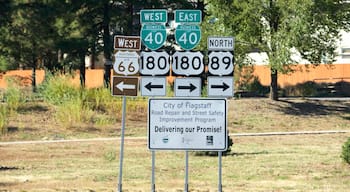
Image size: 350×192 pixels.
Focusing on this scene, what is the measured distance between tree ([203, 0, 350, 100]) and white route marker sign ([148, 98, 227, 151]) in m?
20.2

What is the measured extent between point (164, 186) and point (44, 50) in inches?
983

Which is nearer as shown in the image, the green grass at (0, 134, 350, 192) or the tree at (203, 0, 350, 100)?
the green grass at (0, 134, 350, 192)

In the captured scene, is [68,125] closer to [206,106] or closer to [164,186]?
[164,186]

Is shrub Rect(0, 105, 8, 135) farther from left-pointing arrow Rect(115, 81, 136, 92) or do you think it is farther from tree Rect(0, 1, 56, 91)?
left-pointing arrow Rect(115, 81, 136, 92)

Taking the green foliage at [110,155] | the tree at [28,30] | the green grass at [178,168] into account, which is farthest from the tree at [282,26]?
the green foliage at [110,155]

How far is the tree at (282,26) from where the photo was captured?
31547mm

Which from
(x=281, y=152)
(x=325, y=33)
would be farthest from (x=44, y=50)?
(x=281, y=152)

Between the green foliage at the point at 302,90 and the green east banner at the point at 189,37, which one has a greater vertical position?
the green east banner at the point at 189,37

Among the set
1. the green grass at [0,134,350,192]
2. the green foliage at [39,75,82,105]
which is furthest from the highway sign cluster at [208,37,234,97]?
the green foliage at [39,75,82,105]

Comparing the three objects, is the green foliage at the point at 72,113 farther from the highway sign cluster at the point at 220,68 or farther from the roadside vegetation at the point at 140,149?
the highway sign cluster at the point at 220,68

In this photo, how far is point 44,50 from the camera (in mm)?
37844

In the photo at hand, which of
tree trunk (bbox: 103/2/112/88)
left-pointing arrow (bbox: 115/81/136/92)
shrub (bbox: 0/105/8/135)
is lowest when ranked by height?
shrub (bbox: 0/105/8/135)

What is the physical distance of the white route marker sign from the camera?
11570 millimetres

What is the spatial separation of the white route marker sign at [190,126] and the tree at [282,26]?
20.2m
